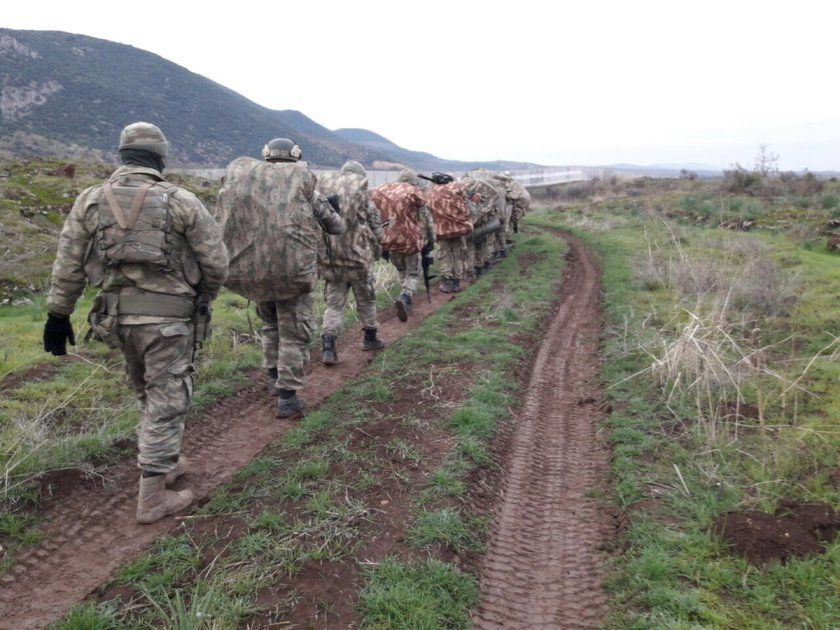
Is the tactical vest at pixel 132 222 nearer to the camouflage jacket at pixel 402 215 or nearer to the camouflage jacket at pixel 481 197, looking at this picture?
the camouflage jacket at pixel 402 215

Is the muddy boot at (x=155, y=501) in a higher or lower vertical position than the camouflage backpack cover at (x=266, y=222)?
lower

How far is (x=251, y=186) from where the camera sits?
4.71 m

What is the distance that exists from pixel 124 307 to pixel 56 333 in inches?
19.9

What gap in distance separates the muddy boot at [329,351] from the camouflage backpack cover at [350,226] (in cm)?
77

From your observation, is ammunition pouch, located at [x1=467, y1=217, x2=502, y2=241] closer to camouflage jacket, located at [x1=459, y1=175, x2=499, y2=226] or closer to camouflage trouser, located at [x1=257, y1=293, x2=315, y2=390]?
camouflage jacket, located at [x1=459, y1=175, x2=499, y2=226]

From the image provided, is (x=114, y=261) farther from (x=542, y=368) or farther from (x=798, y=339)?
(x=798, y=339)

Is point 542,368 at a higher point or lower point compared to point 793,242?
lower

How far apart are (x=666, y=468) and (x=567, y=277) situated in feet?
27.0

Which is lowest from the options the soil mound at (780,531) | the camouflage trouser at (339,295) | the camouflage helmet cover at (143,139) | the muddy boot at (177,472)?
the muddy boot at (177,472)

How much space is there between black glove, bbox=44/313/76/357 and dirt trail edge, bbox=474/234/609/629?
2.92 m

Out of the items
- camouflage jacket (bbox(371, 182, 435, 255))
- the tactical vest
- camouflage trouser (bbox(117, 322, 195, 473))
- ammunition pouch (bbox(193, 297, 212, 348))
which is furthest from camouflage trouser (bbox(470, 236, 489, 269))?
the tactical vest

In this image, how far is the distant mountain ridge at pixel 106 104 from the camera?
171 feet

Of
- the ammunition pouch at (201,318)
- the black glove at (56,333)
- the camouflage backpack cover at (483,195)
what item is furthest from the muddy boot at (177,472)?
the camouflage backpack cover at (483,195)

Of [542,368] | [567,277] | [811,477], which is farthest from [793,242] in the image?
[811,477]
